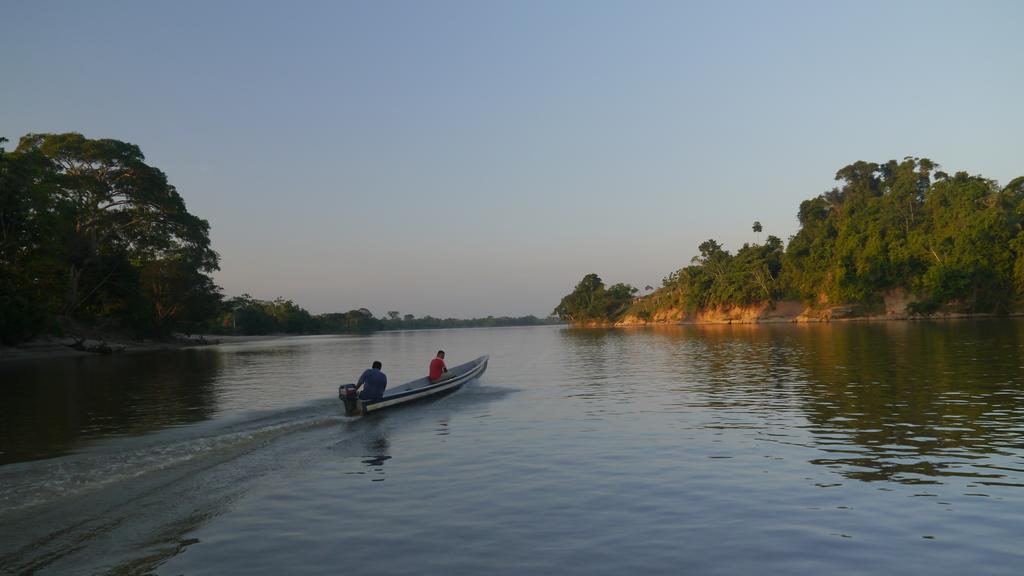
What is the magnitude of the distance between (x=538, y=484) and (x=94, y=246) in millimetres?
72940

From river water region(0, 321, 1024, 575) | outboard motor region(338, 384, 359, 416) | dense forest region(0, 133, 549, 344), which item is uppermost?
dense forest region(0, 133, 549, 344)

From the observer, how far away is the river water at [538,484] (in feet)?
26.1

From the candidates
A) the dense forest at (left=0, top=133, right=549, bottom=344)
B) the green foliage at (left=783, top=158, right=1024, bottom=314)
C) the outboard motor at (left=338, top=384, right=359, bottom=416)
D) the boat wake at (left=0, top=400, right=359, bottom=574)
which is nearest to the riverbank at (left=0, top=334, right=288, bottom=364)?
the dense forest at (left=0, top=133, right=549, bottom=344)

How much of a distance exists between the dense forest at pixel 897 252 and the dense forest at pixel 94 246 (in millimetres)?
103724

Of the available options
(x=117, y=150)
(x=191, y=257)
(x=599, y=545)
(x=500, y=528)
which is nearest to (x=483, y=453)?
(x=500, y=528)

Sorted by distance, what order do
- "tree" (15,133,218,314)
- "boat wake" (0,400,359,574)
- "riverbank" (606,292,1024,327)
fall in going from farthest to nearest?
"riverbank" (606,292,1024,327), "tree" (15,133,218,314), "boat wake" (0,400,359,574)

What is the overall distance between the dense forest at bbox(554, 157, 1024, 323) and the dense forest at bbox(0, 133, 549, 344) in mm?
103724

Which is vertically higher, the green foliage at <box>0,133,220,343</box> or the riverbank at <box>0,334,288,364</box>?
the green foliage at <box>0,133,220,343</box>

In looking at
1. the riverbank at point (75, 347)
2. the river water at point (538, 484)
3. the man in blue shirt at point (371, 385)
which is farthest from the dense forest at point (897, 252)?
the riverbank at point (75, 347)

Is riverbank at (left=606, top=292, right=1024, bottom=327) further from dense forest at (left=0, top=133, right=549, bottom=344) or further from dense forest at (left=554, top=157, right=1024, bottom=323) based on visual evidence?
dense forest at (left=0, top=133, right=549, bottom=344)

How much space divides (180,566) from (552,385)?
22.7m

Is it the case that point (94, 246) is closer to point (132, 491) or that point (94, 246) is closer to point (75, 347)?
point (75, 347)

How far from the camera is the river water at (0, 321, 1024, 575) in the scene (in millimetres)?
7957

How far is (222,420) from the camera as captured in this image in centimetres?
2020
